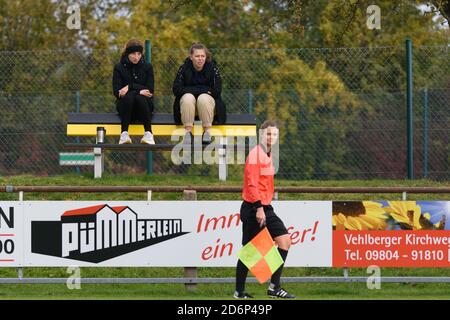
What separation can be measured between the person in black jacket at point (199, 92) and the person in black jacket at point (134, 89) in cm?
44

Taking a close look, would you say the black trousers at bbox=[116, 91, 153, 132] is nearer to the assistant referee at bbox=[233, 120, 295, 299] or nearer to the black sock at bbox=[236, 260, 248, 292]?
the assistant referee at bbox=[233, 120, 295, 299]

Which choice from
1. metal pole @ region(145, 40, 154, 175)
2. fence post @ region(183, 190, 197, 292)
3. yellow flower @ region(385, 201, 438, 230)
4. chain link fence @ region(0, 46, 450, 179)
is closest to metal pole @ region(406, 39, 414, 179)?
chain link fence @ region(0, 46, 450, 179)

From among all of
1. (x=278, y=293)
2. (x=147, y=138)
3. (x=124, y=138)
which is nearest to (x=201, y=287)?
(x=278, y=293)

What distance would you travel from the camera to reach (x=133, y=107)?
1700 cm

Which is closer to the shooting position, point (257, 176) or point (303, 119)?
point (257, 176)

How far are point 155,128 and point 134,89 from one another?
68cm

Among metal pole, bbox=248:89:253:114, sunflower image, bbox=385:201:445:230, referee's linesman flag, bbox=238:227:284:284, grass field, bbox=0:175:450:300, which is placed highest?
metal pole, bbox=248:89:253:114

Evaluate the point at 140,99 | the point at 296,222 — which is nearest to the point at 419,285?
the point at 296,222

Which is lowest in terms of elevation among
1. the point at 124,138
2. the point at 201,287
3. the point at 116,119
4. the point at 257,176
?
the point at 201,287

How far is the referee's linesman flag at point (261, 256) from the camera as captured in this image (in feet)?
42.6

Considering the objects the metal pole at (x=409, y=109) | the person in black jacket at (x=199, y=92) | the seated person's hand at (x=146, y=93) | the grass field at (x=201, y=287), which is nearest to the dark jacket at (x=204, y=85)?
the person in black jacket at (x=199, y=92)

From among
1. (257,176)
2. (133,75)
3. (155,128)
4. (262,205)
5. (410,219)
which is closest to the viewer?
(257,176)

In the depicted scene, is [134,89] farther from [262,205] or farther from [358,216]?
[262,205]

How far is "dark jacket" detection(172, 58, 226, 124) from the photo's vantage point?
16.9 m
